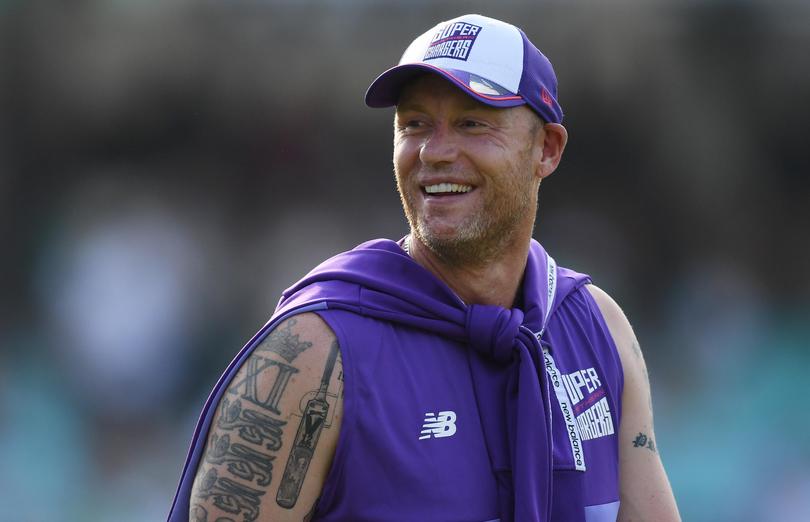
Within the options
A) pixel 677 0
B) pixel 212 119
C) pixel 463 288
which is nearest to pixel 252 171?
pixel 212 119

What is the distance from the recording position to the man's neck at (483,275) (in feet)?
8.18

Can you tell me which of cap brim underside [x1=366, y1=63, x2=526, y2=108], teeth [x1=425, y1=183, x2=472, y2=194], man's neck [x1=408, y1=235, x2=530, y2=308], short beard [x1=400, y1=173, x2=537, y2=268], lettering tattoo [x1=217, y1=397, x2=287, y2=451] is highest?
cap brim underside [x1=366, y1=63, x2=526, y2=108]

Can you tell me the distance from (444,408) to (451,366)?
106mm

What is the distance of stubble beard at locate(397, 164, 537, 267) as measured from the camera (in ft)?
7.91

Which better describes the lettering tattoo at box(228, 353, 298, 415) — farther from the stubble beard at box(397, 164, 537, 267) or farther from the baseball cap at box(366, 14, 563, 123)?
the baseball cap at box(366, 14, 563, 123)

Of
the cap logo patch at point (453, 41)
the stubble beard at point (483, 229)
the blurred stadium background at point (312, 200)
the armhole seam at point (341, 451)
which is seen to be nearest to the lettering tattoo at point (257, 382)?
the armhole seam at point (341, 451)

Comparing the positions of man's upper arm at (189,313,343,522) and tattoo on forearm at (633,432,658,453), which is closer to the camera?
Answer: man's upper arm at (189,313,343,522)

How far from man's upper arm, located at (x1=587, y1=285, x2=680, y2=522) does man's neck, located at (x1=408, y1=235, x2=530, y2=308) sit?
1.07 ft

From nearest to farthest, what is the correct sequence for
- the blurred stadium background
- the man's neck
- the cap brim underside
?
1. the cap brim underside
2. the man's neck
3. the blurred stadium background

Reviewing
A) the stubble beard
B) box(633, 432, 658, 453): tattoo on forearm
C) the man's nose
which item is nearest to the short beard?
the stubble beard

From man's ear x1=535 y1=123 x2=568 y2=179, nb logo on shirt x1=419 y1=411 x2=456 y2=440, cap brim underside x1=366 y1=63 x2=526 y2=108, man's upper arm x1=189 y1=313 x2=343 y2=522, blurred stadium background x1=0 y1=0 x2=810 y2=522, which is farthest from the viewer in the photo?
blurred stadium background x1=0 y1=0 x2=810 y2=522

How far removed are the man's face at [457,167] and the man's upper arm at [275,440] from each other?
0.44 m

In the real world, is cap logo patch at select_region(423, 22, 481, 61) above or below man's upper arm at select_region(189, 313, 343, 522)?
above

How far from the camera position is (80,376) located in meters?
5.93
